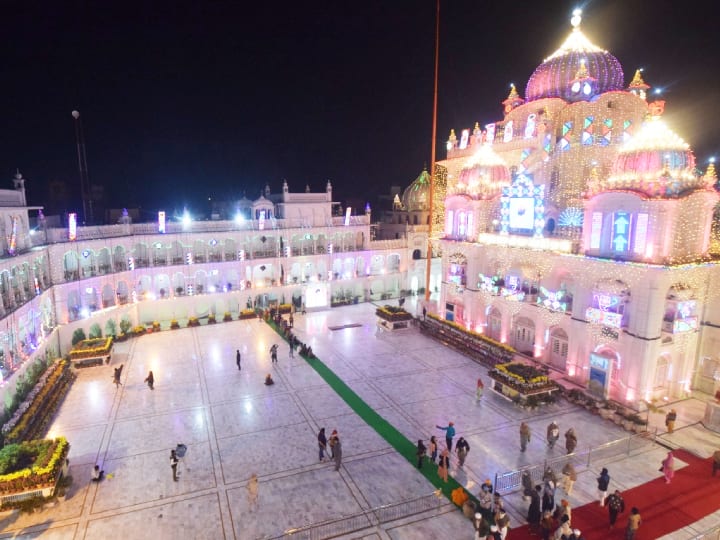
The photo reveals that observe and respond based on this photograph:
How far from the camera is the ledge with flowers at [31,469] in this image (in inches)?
584

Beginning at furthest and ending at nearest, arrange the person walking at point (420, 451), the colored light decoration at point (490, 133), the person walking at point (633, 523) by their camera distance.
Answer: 1. the colored light decoration at point (490, 133)
2. the person walking at point (420, 451)
3. the person walking at point (633, 523)

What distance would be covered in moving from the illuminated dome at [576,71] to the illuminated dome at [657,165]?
7.24 metres

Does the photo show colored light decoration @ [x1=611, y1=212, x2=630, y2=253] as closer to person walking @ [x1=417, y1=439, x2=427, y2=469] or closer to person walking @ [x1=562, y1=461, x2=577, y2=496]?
person walking @ [x1=562, y1=461, x2=577, y2=496]

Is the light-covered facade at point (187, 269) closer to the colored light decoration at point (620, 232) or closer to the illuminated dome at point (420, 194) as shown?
the illuminated dome at point (420, 194)

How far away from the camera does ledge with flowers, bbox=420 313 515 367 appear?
2805 centimetres

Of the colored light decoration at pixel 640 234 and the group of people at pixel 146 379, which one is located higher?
the colored light decoration at pixel 640 234

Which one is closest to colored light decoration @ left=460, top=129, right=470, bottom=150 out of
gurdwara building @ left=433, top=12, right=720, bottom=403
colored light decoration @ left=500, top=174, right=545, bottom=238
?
gurdwara building @ left=433, top=12, right=720, bottom=403

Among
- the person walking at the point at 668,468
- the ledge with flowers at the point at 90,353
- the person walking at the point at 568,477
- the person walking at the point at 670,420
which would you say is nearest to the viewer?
the person walking at the point at 568,477

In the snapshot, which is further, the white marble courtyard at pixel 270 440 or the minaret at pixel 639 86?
the minaret at pixel 639 86

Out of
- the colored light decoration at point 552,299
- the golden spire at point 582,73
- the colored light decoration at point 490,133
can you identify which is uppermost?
the golden spire at point 582,73

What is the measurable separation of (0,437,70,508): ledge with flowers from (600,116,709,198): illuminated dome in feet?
87.6

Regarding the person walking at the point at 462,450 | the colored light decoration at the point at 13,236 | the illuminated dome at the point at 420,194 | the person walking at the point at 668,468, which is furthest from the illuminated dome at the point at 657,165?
the colored light decoration at the point at 13,236

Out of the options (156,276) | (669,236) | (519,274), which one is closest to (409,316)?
(519,274)

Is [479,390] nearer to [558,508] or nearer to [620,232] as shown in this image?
[558,508]
